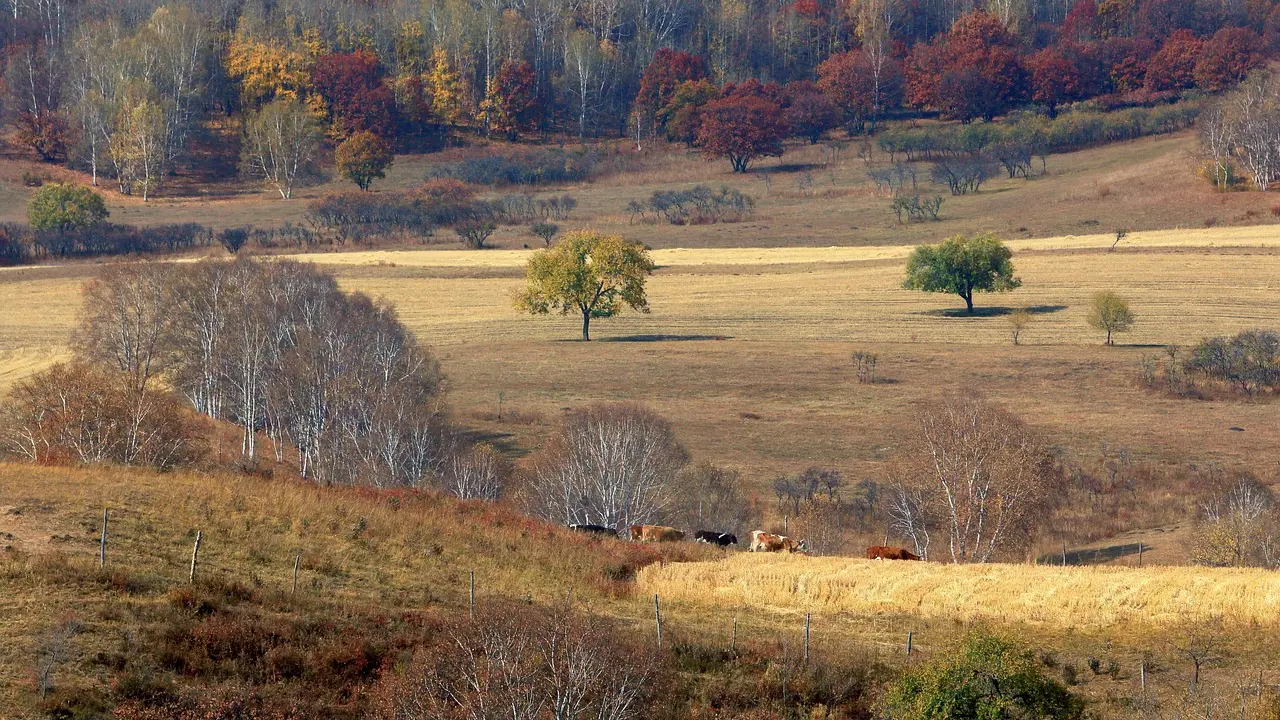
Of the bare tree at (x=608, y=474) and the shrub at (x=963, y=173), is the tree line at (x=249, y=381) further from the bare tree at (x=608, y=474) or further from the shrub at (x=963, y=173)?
the shrub at (x=963, y=173)

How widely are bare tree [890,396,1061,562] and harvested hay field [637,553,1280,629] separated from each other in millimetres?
17219

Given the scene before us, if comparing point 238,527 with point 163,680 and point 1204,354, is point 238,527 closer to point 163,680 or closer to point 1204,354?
point 163,680

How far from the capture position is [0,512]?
32.4 meters

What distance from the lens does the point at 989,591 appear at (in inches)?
1358

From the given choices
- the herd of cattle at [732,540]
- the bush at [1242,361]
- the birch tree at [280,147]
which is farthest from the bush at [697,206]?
the herd of cattle at [732,540]

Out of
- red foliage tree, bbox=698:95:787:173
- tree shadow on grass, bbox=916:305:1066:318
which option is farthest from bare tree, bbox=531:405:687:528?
red foliage tree, bbox=698:95:787:173

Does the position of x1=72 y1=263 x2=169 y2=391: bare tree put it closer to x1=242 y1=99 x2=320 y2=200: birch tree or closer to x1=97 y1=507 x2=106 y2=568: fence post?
x1=97 y1=507 x2=106 y2=568: fence post

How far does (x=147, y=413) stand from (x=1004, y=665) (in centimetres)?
3926

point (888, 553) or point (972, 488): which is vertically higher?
point (888, 553)

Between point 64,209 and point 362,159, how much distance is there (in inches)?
1699

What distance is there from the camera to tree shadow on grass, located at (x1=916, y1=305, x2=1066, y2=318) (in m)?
112

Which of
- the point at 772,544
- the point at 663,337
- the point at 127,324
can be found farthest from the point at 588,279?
the point at 772,544

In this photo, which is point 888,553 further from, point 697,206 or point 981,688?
point 697,206

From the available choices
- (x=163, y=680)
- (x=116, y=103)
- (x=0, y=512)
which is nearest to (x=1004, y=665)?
(x=163, y=680)
